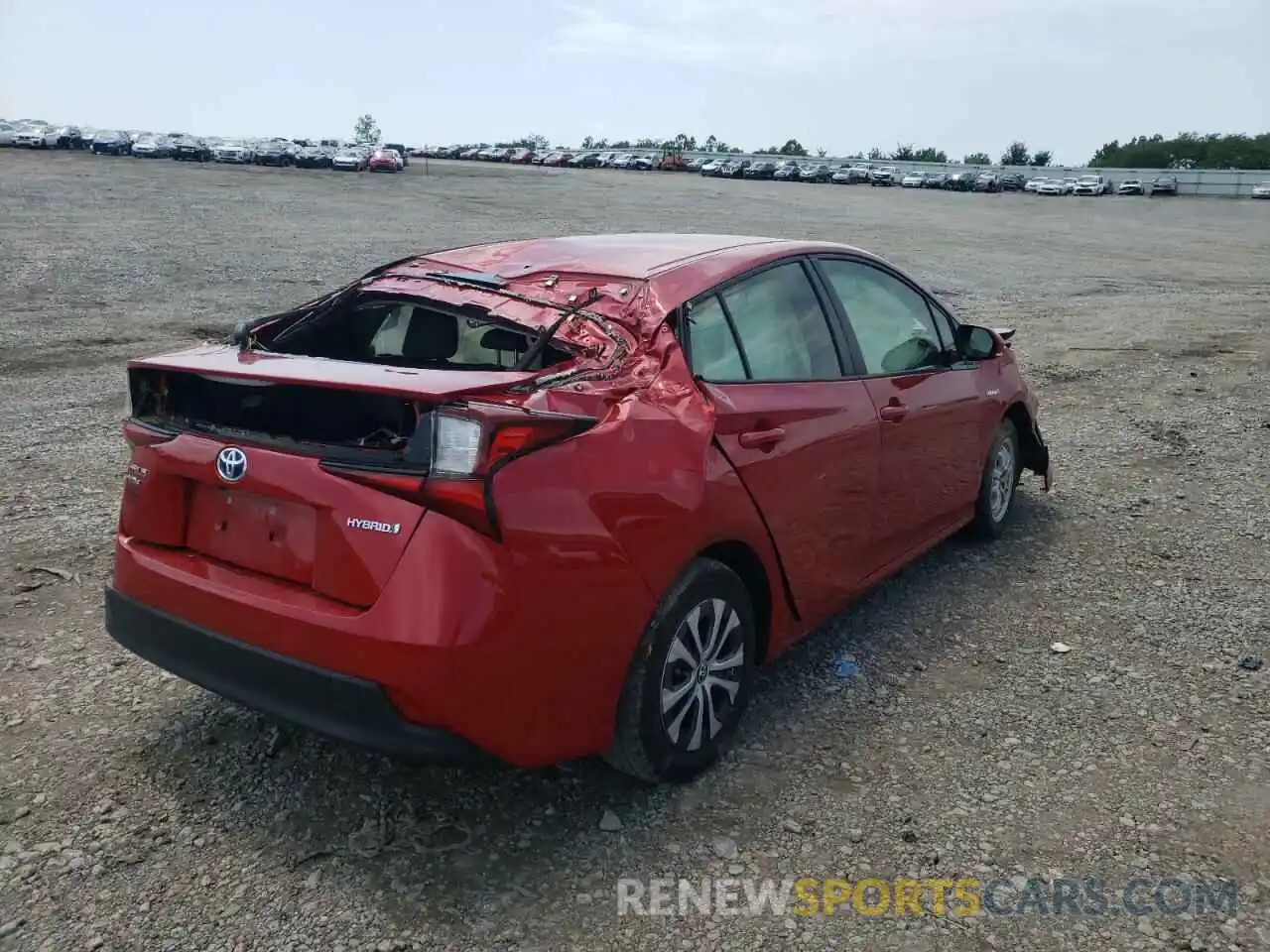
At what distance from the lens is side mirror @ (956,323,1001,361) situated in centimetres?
521

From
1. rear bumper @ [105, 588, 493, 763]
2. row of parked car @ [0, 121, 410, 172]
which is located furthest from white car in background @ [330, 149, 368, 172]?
rear bumper @ [105, 588, 493, 763]

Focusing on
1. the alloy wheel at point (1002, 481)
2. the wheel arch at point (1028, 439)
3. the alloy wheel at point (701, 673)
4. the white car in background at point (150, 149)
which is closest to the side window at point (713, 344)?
the alloy wheel at point (701, 673)

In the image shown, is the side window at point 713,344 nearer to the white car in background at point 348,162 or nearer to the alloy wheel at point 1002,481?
the alloy wheel at point 1002,481

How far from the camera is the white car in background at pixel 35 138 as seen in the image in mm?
57031

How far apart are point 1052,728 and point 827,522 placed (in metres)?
1.08

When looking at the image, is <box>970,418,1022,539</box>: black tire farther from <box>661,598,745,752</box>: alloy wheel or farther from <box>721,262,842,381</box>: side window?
<box>661,598,745,752</box>: alloy wheel

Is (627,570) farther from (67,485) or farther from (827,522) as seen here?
(67,485)

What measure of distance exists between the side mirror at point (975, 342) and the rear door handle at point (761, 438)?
1.93 m

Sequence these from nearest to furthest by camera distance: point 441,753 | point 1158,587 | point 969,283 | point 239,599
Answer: point 441,753 → point 239,599 → point 1158,587 → point 969,283

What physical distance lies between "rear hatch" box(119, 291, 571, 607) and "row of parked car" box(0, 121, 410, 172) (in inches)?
2144

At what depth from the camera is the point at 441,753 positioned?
274cm

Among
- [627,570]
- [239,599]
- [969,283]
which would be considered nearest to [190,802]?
[239,599]

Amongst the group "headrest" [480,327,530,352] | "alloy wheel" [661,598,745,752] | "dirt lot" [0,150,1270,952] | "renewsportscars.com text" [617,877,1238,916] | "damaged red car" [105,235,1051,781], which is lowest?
"renewsportscars.com text" [617,877,1238,916]

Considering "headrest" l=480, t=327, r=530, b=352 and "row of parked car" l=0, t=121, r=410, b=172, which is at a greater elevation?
"row of parked car" l=0, t=121, r=410, b=172
